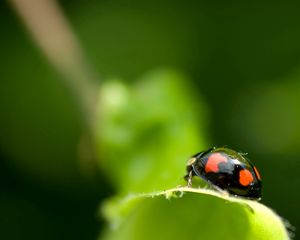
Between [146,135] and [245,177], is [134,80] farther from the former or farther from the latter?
[245,177]

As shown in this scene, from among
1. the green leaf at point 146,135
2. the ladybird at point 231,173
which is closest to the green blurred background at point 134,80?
the green leaf at point 146,135

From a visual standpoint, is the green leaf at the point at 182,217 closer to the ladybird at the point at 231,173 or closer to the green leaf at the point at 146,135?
the ladybird at the point at 231,173

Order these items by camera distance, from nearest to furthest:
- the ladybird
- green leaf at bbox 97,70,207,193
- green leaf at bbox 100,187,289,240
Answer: green leaf at bbox 100,187,289,240 < the ladybird < green leaf at bbox 97,70,207,193

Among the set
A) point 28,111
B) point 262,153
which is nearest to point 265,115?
point 262,153

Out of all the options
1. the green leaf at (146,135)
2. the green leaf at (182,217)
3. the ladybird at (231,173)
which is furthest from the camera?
the green leaf at (146,135)

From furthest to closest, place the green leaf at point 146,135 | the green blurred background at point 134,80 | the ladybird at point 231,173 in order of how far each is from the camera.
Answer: the green blurred background at point 134,80
the green leaf at point 146,135
the ladybird at point 231,173

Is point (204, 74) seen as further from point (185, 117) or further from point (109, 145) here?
point (109, 145)

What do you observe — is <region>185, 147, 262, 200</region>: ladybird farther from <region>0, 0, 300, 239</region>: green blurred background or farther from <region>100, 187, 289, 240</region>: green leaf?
<region>0, 0, 300, 239</region>: green blurred background

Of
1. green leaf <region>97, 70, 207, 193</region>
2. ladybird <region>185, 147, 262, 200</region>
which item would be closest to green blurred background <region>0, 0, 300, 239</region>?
green leaf <region>97, 70, 207, 193</region>
